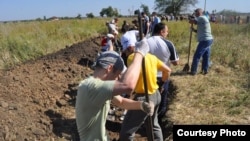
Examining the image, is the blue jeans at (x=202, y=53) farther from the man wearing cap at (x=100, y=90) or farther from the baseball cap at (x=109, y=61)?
the baseball cap at (x=109, y=61)

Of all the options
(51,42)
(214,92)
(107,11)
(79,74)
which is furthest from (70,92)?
(107,11)

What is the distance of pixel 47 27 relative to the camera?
20.8 meters

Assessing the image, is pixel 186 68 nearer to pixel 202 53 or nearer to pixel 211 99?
pixel 202 53

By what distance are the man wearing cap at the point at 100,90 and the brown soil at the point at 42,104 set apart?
3.29 m

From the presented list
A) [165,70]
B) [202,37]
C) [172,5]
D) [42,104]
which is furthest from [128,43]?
[172,5]

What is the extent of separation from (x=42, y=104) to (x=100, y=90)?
518 cm

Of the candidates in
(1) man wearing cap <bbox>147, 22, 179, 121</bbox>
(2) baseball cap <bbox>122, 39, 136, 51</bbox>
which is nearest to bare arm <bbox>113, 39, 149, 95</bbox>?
(1) man wearing cap <bbox>147, 22, 179, 121</bbox>

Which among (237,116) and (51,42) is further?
(51,42)

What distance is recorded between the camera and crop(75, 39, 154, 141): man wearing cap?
2691 millimetres

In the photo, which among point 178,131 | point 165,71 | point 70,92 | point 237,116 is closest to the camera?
point 165,71

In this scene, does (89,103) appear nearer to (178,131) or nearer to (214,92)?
(178,131)

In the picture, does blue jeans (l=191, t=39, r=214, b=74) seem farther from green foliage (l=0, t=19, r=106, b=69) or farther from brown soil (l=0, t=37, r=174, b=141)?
green foliage (l=0, t=19, r=106, b=69)

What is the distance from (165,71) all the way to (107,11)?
7529 centimetres

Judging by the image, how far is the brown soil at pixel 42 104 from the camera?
20.3ft
